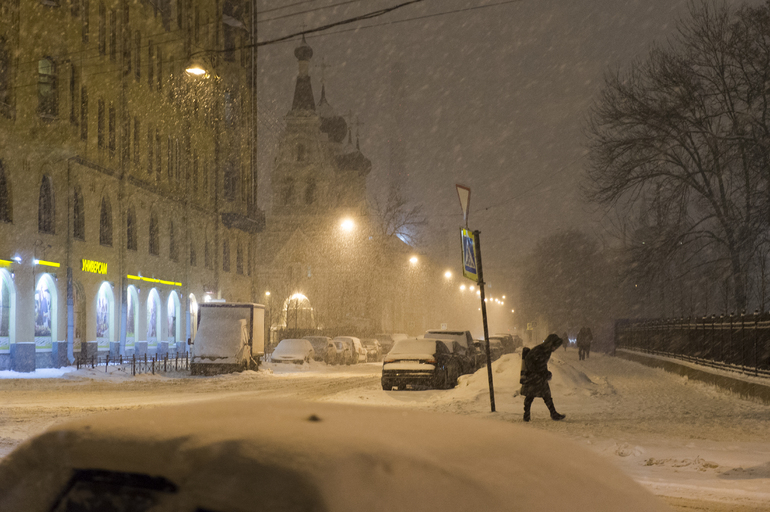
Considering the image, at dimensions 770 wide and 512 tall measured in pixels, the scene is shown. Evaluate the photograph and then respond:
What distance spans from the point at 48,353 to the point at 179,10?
22.2 metres

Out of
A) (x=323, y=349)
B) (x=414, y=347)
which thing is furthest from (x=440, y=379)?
(x=323, y=349)

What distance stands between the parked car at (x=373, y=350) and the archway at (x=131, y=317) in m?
15.0

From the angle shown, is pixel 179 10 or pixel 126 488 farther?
pixel 179 10

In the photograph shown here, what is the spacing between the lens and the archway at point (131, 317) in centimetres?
4014

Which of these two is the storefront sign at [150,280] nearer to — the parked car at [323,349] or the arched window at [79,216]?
the arched window at [79,216]

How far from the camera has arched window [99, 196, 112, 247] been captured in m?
37.7

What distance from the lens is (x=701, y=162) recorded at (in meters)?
31.8

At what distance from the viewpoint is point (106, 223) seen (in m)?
38.0

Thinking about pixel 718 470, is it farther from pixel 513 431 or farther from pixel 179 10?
pixel 179 10

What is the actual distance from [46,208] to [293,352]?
1242 centimetres

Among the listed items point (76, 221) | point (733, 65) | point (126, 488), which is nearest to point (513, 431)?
point (126, 488)

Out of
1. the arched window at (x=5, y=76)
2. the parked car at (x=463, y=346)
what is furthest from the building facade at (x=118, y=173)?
the parked car at (x=463, y=346)

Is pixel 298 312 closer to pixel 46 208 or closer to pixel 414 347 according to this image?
pixel 46 208

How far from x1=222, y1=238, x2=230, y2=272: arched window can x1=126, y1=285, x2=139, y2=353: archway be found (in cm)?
1318
